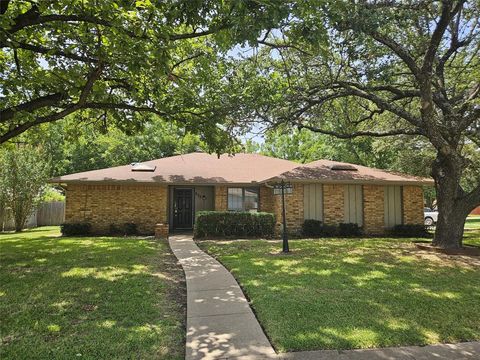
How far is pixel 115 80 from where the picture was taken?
1000 cm

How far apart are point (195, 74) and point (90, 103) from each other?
12.1ft

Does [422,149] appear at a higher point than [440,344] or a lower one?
higher

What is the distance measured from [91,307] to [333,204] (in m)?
12.9

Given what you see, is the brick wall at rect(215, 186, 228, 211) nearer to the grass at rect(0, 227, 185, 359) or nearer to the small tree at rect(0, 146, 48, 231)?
the grass at rect(0, 227, 185, 359)

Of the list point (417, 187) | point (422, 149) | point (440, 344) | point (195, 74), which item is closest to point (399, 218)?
point (417, 187)

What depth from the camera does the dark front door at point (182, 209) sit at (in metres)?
18.4

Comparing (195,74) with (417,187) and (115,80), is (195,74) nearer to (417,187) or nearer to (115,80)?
(115,80)

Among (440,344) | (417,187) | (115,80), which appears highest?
(115,80)

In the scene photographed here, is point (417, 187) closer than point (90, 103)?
No

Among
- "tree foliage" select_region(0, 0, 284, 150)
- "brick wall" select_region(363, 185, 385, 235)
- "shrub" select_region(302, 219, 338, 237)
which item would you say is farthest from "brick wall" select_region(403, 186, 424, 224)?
"tree foliage" select_region(0, 0, 284, 150)

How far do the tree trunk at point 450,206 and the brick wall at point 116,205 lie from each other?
38.2ft

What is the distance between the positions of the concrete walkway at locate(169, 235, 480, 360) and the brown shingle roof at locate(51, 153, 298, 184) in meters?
10.9

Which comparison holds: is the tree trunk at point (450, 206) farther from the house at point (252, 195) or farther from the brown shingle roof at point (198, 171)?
the brown shingle roof at point (198, 171)

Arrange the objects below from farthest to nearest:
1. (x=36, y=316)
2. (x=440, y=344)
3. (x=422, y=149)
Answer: (x=422, y=149)
(x=36, y=316)
(x=440, y=344)
